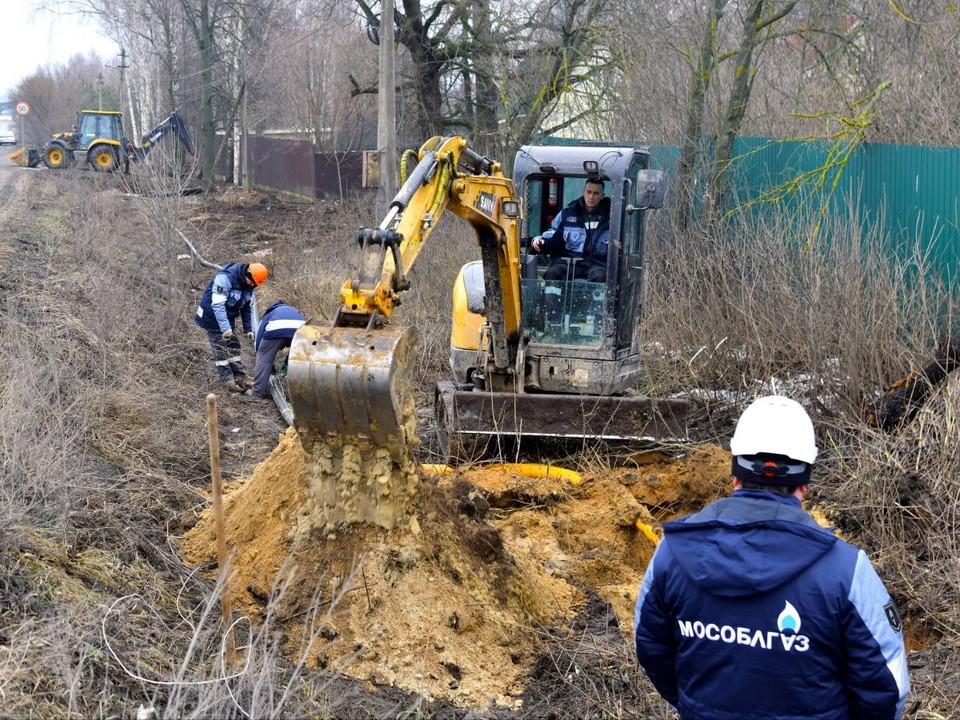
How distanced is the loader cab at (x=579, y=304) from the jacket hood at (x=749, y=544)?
610cm

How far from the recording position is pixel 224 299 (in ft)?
39.1

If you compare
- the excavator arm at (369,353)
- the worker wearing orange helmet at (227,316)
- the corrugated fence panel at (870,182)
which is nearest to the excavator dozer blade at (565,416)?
the excavator arm at (369,353)

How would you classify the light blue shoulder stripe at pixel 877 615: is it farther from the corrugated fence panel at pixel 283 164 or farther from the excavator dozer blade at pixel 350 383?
the corrugated fence panel at pixel 283 164

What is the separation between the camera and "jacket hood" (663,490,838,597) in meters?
2.82

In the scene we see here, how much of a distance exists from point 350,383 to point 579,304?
3.86 meters

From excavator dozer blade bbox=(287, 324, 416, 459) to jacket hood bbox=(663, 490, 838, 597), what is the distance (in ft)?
9.66

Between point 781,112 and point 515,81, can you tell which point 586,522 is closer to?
point 781,112

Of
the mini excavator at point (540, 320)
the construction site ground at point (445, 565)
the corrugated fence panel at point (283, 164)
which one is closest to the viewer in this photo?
the construction site ground at point (445, 565)

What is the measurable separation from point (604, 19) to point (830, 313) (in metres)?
11.4

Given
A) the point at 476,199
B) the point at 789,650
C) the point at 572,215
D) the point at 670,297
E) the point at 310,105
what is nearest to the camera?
the point at 789,650

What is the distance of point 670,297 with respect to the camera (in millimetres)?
11688

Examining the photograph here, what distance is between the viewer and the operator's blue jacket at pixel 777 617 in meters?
2.82

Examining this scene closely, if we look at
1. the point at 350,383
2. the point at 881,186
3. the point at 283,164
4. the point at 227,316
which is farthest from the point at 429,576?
the point at 283,164

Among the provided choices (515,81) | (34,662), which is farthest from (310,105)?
(34,662)
